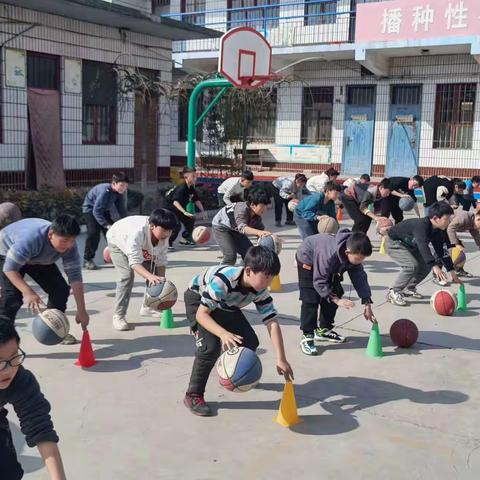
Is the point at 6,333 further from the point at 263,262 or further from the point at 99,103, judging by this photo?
the point at 99,103

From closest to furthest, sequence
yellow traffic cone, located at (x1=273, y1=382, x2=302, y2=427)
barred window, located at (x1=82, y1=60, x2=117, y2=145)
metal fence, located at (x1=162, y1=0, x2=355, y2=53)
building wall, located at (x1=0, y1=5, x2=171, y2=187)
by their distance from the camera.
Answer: yellow traffic cone, located at (x1=273, y1=382, x2=302, y2=427) < building wall, located at (x1=0, y1=5, x2=171, y2=187) < barred window, located at (x1=82, y1=60, x2=117, y2=145) < metal fence, located at (x1=162, y1=0, x2=355, y2=53)

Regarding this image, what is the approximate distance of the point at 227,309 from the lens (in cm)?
465

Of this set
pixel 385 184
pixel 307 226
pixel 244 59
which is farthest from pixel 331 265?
pixel 244 59

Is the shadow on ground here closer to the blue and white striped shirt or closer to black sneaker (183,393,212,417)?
black sneaker (183,393,212,417)

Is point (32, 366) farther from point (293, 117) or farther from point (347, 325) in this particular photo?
point (293, 117)

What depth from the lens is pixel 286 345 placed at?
6469mm

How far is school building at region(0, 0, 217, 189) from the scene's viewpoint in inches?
555

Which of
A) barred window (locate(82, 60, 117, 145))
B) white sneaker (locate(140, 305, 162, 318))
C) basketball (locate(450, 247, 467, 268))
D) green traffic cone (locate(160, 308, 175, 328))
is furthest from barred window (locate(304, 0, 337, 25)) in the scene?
green traffic cone (locate(160, 308, 175, 328))

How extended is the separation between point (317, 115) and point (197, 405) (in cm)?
1950

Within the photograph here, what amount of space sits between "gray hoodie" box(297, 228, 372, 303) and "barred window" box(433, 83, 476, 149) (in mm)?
16310

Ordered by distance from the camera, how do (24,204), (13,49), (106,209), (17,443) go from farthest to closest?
(13,49)
(24,204)
(106,209)
(17,443)

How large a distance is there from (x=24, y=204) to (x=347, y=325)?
7.38m

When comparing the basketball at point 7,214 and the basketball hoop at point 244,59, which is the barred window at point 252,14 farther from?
the basketball at point 7,214

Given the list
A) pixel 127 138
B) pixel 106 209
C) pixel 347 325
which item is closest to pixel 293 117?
pixel 127 138
